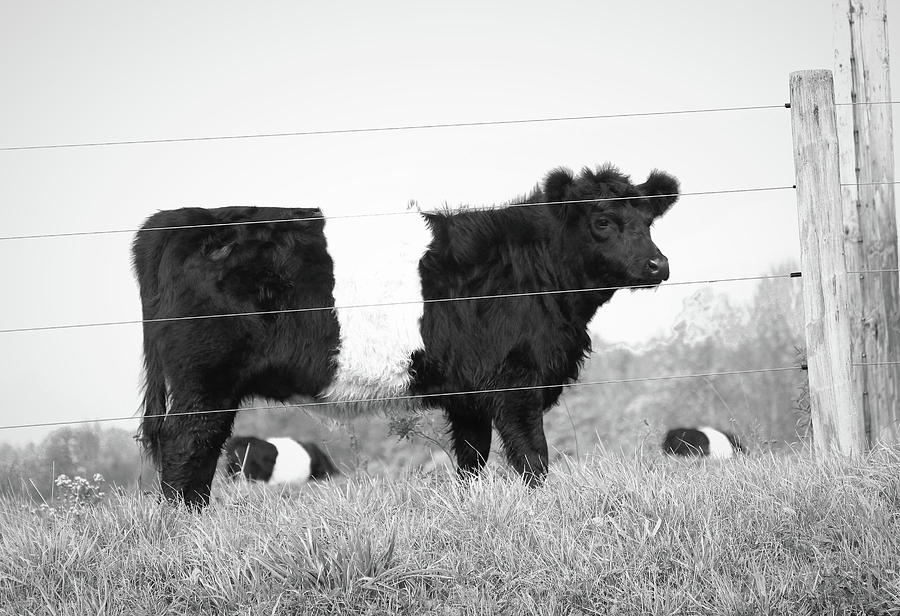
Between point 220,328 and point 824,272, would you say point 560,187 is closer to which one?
point 824,272

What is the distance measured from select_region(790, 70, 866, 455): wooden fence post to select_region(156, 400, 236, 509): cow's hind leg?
12.5ft

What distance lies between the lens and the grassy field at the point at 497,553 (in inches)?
141

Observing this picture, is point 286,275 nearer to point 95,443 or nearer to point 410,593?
point 410,593

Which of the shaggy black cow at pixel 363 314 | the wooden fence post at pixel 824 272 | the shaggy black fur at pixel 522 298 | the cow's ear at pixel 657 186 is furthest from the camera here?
the cow's ear at pixel 657 186

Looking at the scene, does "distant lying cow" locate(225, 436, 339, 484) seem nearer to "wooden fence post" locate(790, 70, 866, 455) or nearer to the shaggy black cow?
the shaggy black cow

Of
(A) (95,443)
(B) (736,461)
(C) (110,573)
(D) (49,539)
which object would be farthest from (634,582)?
(A) (95,443)

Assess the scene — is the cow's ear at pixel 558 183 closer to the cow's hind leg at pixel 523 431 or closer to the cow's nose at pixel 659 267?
the cow's nose at pixel 659 267

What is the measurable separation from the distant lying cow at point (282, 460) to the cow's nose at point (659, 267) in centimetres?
454

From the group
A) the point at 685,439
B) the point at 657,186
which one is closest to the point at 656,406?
the point at 685,439

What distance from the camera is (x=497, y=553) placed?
377 cm

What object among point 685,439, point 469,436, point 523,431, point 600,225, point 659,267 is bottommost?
point 685,439

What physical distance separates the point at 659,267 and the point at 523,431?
1.48 metres

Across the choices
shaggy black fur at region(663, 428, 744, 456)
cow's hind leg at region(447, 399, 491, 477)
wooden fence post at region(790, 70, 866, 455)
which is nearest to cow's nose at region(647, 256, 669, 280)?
wooden fence post at region(790, 70, 866, 455)

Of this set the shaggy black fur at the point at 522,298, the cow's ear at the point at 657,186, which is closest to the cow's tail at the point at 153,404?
the shaggy black fur at the point at 522,298
